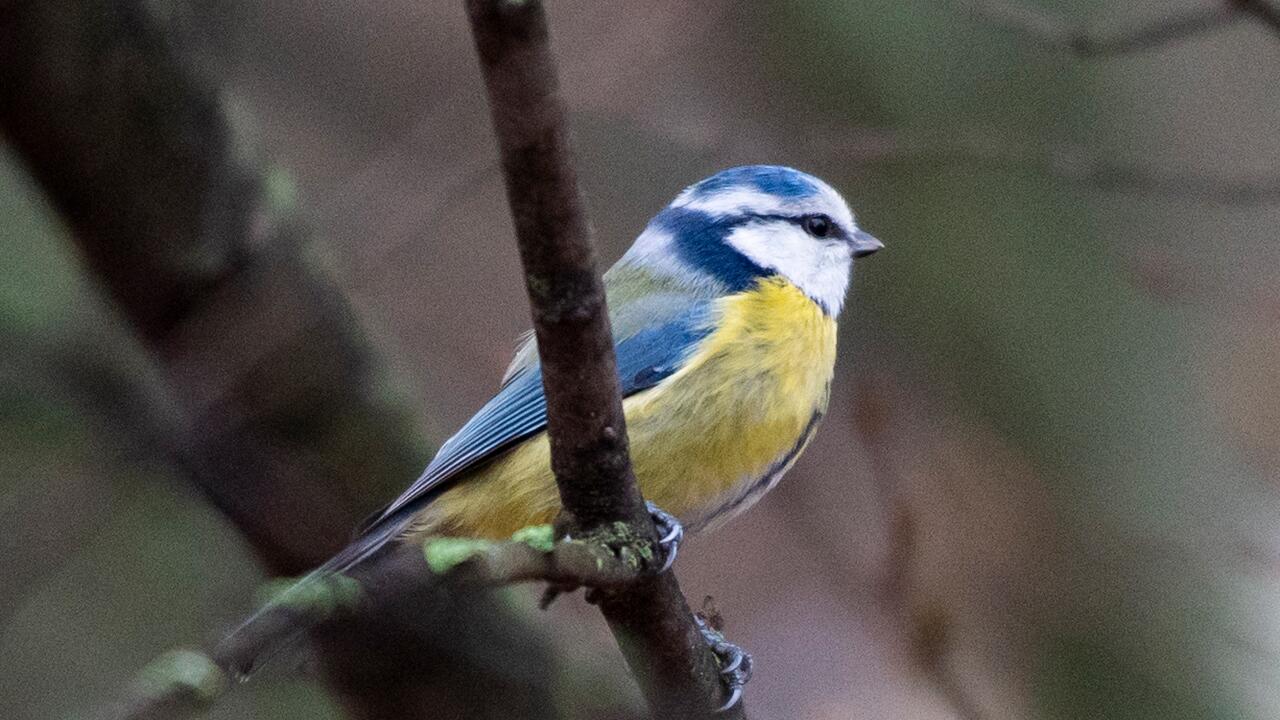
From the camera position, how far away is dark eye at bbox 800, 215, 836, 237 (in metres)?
3.09

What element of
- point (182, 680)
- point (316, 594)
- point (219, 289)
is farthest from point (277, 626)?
point (219, 289)

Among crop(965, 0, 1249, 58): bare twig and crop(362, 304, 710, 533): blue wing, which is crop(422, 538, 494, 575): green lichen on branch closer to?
crop(362, 304, 710, 533): blue wing

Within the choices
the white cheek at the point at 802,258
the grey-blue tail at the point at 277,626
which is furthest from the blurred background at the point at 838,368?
the grey-blue tail at the point at 277,626

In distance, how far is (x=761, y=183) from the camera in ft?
10.1

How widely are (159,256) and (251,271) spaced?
Result: 16 cm

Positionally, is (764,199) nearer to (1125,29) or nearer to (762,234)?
(762,234)

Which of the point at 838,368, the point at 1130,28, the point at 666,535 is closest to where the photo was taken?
the point at 666,535

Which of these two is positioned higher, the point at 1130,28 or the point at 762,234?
the point at 1130,28

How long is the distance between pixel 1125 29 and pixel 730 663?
1.69 metres

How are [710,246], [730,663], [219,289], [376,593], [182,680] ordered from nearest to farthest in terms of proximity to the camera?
1. [182,680]
2. [376,593]
3. [730,663]
4. [219,289]
5. [710,246]

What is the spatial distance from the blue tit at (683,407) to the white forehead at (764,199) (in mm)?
160

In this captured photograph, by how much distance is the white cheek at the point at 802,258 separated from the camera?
113 inches

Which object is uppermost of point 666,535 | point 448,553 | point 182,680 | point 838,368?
point 182,680

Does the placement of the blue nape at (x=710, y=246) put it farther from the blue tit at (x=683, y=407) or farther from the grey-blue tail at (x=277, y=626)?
the grey-blue tail at (x=277, y=626)
